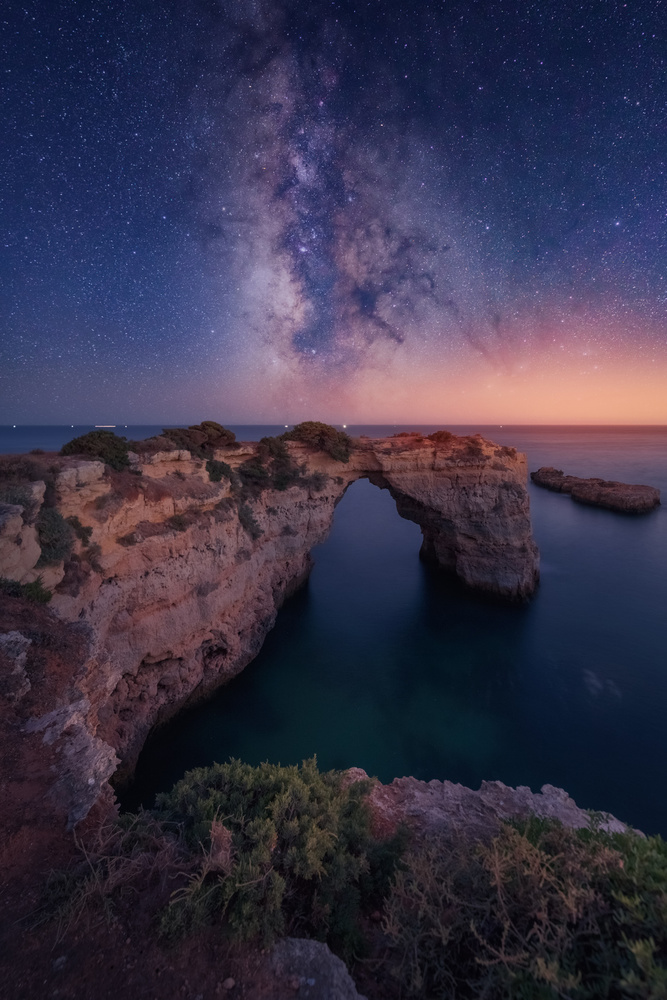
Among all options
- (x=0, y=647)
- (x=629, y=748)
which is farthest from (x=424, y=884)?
(x=629, y=748)

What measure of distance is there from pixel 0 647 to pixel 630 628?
70.0ft

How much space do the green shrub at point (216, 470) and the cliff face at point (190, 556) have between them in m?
0.46

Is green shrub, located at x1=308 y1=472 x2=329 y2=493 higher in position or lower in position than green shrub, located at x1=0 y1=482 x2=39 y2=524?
lower

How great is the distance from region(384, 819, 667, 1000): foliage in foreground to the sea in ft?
24.6

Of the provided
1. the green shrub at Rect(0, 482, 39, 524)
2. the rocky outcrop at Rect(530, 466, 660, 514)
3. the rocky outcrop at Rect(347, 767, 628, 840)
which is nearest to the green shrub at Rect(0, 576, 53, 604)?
the green shrub at Rect(0, 482, 39, 524)

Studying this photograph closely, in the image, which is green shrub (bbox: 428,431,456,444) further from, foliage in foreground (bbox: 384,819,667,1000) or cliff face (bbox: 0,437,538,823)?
foliage in foreground (bbox: 384,819,667,1000)

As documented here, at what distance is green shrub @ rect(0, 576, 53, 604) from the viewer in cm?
759

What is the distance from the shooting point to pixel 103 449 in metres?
11.7

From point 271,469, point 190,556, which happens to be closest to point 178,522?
point 190,556

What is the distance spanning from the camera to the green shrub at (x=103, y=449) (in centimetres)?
1165

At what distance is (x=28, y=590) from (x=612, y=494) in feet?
141

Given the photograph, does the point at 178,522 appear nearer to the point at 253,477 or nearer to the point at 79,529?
the point at 79,529

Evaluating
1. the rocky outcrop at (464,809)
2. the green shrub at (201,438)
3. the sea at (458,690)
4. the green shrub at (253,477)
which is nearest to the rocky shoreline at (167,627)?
the rocky outcrop at (464,809)

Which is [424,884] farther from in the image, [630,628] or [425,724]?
[630,628]
